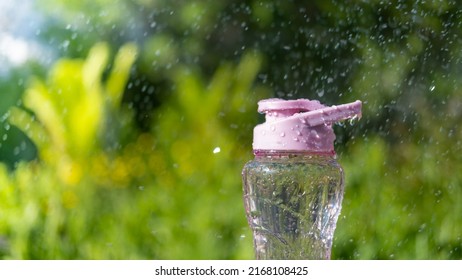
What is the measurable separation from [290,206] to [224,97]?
756 mm

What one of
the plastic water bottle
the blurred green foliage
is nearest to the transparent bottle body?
the plastic water bottle

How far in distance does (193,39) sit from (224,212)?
0.39 meters

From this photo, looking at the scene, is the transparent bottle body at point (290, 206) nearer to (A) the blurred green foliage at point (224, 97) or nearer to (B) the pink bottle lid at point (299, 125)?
(B) the pink bottle lid at point (299, 125)

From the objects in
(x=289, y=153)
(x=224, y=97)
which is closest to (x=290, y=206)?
(x=289, y=153)

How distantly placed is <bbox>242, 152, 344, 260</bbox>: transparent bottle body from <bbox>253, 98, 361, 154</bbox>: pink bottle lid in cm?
9

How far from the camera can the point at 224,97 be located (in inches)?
69.8

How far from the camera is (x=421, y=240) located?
1621mm

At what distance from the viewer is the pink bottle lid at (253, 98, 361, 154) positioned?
0.90m

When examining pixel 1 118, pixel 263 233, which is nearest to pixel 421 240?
pixel 263 233

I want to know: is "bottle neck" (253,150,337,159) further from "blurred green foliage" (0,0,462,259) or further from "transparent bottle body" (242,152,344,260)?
"blurred green foliage" (0,0,462,259)

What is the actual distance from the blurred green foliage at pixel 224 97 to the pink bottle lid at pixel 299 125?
72cm

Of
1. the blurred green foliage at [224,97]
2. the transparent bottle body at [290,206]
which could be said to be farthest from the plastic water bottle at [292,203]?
the blurred green foliage at [224,97]

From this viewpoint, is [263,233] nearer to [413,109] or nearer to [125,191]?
[125,191]

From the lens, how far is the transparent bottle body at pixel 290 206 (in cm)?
102
